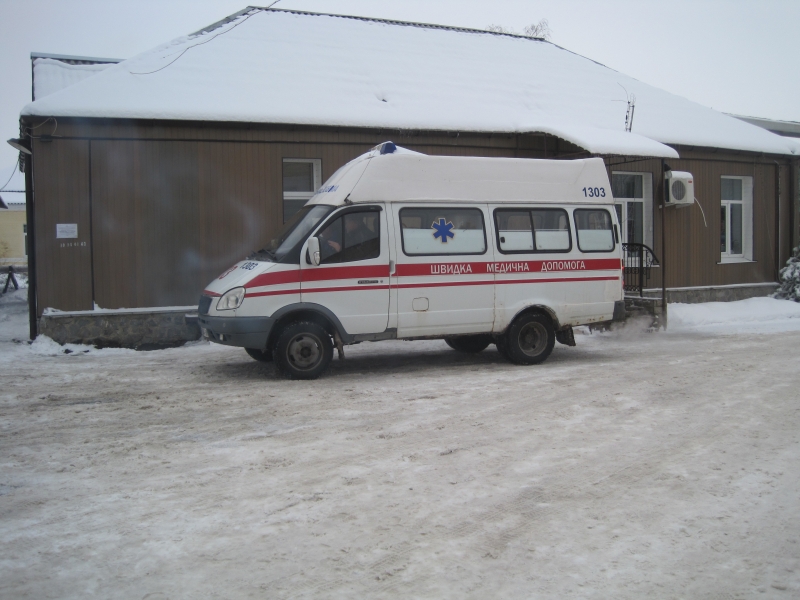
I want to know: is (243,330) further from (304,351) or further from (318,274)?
(318,274)

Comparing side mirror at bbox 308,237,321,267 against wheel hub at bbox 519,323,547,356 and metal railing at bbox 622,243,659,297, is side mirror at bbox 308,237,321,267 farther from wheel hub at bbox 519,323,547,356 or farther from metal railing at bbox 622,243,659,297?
metal railing at bbox 622,243,659,297

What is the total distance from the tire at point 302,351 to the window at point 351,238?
0.89 meters

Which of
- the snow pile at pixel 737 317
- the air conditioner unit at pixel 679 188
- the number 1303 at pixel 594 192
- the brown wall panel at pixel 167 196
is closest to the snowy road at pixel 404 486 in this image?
the number 1303 at pixel 594 192

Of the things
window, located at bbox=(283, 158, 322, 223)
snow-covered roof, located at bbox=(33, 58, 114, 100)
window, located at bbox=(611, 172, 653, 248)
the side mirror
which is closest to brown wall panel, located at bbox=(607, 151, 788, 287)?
window, located at bbox=(611, 172, 653, 248)

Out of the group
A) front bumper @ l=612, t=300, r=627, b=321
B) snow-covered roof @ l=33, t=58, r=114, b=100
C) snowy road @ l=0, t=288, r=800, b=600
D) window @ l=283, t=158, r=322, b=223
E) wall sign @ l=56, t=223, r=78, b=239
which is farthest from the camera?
window @ l=283, t=158, r=322, b=223

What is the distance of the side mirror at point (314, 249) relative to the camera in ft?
28.8

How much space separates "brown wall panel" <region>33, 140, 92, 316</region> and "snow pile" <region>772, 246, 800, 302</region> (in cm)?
1533

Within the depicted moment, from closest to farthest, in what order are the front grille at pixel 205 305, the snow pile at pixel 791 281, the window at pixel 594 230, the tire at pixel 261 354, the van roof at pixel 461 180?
the front grille at pixel 205 305, the van roof at pixel 461 180, the tire at pixel 261 354, the window at pixel 594 230, the snow pile at pixel 791 281

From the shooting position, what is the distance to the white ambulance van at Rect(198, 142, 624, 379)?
352 inches

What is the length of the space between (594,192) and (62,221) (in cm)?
846

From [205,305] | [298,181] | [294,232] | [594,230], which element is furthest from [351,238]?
[298,181]

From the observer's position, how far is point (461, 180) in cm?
980

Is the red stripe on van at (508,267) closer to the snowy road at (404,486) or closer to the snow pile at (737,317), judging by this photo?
the snowy road at (404,486)

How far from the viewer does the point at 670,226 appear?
647 inches
